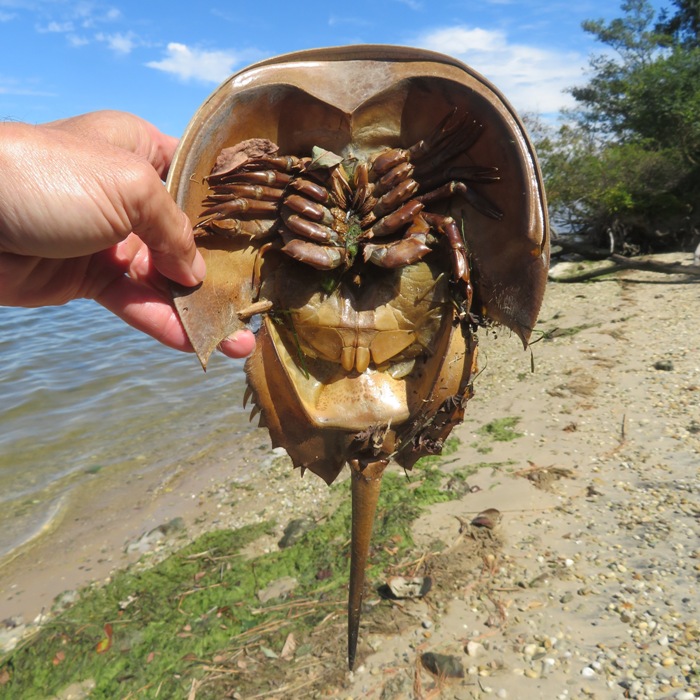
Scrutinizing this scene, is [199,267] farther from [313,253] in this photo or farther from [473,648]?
[473,648]

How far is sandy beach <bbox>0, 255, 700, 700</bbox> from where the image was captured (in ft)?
7.66

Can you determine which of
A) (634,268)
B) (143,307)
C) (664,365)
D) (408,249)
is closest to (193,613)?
(143,307)

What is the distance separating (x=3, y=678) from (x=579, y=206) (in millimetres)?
12869

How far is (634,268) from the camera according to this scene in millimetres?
10586

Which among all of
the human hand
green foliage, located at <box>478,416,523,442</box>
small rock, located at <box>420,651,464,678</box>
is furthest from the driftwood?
the human hand

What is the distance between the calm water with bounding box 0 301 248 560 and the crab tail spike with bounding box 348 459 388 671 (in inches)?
125

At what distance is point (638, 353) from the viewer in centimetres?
590

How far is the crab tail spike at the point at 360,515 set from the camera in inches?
60.4

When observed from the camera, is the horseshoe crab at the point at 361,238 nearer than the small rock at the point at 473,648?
Yes

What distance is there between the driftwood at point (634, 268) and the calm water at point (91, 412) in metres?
7.10

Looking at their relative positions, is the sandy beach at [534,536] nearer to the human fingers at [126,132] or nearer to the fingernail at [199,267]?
the fingernail at [199,267]

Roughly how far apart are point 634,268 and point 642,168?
2717mm

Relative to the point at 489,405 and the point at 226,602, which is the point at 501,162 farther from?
the point at 489,405

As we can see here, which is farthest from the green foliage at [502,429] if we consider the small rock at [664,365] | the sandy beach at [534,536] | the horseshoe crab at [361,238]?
the horseshoe crab at [361,238]
